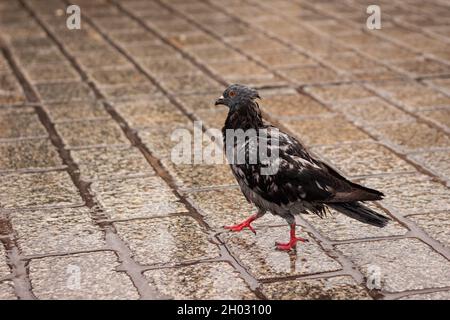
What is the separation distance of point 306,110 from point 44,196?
318 cm

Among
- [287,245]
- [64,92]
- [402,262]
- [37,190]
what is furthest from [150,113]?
[402,262]

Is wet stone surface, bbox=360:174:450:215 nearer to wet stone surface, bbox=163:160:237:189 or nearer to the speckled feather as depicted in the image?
the speckled feather

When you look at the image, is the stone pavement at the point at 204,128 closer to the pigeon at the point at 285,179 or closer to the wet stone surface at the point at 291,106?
the wet stone surface at the point at 291,106

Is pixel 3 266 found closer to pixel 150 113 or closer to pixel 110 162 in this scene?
pixel 110 162

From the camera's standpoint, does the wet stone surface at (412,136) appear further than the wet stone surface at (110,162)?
Yes

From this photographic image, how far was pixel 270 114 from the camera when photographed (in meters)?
7.95

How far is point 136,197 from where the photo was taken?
236 inches

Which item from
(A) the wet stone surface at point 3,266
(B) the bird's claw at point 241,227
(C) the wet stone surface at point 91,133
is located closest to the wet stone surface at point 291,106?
(C) the wet stone surface at point 91,133

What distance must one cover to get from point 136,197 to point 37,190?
2.62ft

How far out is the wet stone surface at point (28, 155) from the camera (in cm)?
663

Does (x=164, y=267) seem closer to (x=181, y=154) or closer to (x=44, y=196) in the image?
(x=44, y=196)

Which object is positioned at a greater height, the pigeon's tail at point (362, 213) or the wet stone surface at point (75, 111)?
the pigeon's tail at point (362, 213)

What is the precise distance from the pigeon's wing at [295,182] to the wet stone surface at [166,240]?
0.55m
